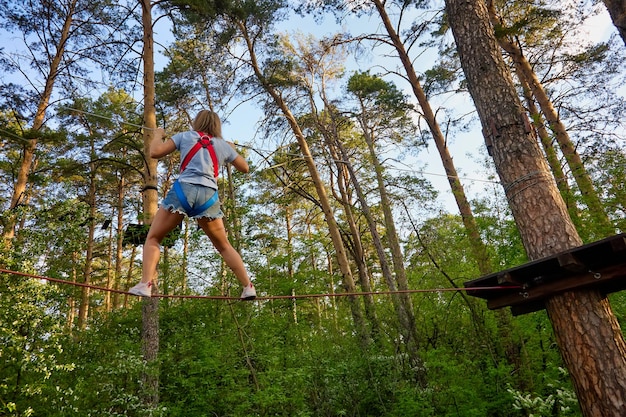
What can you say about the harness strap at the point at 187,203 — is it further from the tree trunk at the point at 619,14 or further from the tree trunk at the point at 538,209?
the tree trunk at the point at 619,14

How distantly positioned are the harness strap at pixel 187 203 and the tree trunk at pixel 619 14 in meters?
5.99

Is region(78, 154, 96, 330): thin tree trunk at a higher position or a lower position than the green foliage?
higher

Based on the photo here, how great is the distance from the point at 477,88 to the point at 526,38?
22.6ft

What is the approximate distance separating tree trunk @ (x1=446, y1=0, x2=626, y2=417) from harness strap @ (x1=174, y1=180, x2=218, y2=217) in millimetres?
2657

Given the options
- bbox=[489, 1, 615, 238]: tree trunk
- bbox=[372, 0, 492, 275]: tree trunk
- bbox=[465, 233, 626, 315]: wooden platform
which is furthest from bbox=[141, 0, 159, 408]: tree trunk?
bbox=[489, 1, 615, 238]: tree trunk

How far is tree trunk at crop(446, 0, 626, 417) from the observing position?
111 inches

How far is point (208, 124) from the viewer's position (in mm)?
2682

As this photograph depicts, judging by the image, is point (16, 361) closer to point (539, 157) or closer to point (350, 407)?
point (350, 407)

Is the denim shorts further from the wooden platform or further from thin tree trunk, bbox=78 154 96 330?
thin tree trunk, bbox=78 154 96 330

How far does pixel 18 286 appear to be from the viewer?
5.26 meters

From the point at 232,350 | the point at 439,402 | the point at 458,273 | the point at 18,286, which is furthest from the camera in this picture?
the point at 458,273

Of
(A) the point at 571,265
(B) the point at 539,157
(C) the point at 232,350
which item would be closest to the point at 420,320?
(C) the point at 232,350

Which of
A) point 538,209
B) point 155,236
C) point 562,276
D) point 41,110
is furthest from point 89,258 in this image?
point 562,276

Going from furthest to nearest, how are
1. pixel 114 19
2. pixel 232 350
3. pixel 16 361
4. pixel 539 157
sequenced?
pixel 114 19 < pixel 232 350 < pixel 16 361 < pixel 539 157
